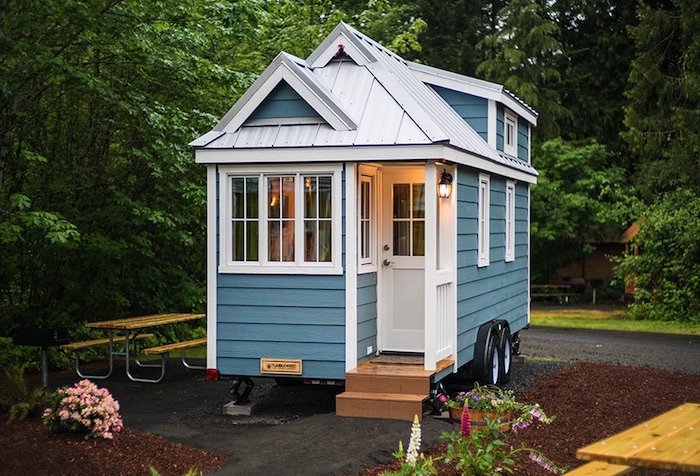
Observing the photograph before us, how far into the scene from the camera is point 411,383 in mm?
9906

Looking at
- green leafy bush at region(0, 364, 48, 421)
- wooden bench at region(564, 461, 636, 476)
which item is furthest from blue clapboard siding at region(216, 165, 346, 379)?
wooden bench at region(564, 461, 636, 476)

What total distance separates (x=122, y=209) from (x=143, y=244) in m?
0.71

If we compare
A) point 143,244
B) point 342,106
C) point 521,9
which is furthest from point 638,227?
point 342,106

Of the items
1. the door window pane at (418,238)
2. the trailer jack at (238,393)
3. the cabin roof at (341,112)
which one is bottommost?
the trailer jack at (238,393)

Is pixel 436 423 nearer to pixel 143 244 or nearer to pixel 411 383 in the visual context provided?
pixel 411 383

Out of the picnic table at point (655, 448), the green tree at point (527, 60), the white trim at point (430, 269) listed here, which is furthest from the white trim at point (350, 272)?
the green tree at point (527, 60)

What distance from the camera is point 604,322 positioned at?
80.7 ft

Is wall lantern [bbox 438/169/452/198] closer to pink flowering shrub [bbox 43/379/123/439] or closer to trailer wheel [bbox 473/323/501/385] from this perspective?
trailer wheel [bbox 473/323/501/385]

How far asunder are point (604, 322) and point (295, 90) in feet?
52.9

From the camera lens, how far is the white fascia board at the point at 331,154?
9.98m

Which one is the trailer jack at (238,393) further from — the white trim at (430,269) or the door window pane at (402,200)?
the door window pane at (402,200)

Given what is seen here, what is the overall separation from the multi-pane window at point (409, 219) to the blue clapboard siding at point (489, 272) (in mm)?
508

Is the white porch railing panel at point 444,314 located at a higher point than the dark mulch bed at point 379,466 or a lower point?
higher

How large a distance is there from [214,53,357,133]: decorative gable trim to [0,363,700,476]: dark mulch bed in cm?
326
